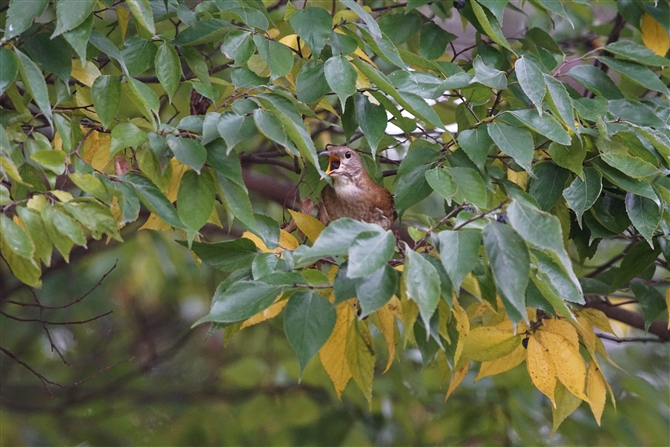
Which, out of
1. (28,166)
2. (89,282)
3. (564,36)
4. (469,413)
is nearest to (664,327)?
(469,413)

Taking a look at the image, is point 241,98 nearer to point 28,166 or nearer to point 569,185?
point 28,166

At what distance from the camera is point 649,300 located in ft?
8.50

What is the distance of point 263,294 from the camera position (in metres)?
1.69

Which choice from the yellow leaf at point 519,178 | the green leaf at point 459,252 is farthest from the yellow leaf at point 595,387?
the green leaf at point 459,252

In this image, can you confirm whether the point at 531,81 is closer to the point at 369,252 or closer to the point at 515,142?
the point at 515,142

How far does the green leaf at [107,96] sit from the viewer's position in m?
1.92

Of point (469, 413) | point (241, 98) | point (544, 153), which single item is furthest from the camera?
point (469, 413)

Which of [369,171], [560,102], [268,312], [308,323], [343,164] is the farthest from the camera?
[343,164]

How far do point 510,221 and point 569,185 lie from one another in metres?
0.86

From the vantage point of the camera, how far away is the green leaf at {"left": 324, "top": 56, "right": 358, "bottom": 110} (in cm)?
194

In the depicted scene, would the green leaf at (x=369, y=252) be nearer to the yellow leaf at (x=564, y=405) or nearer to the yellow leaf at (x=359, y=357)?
the yellow leaf at (x=359, y=357)

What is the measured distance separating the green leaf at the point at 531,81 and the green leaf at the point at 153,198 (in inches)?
35.1

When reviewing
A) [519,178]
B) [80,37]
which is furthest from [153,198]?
[519,178]

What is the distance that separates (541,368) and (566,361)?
0.07 m
